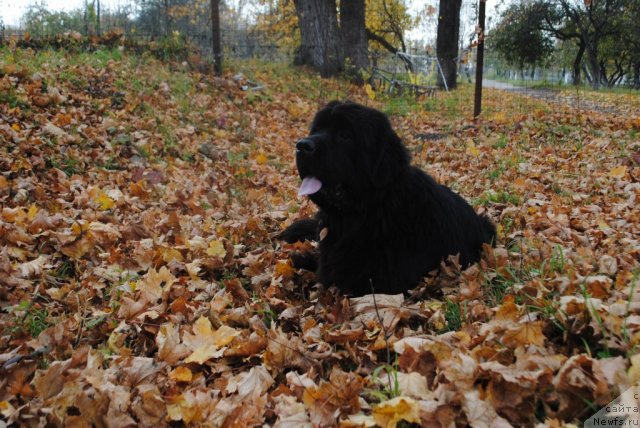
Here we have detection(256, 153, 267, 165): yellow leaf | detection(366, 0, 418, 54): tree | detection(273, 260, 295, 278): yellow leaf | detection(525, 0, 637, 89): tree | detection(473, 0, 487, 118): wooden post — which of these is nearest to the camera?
detection(273, 260, 295, 278): yellow leaf

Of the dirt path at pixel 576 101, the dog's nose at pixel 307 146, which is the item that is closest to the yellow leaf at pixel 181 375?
the dog's nose at pixel 307 146

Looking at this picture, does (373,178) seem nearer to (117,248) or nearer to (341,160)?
(341,160)

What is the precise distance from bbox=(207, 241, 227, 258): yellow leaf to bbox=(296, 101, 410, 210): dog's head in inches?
44.2

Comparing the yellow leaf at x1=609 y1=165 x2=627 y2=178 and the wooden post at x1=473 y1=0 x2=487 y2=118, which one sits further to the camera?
the wooden post at x1=473 y1=0 x2=487 y2=118

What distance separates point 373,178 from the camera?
11.1 ft

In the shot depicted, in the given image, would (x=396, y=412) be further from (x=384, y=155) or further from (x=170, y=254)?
(x=170, y=254)

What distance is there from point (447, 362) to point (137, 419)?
1421 mm

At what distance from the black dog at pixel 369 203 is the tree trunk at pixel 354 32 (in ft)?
49.0

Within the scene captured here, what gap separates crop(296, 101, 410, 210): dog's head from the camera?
11.1 ft

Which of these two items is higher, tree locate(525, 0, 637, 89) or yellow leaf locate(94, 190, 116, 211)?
tree locate(525, 0, 637, 89)

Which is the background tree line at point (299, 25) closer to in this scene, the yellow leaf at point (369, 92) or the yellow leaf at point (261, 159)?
the yellow leaf at point (369, 92)

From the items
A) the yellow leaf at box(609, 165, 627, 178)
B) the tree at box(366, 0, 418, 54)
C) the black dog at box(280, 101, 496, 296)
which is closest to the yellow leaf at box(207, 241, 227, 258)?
the black dog at box(280, 101, 496, 296)

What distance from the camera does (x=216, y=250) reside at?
4156mm

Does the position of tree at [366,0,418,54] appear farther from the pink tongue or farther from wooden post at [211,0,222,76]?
the pink tongue
